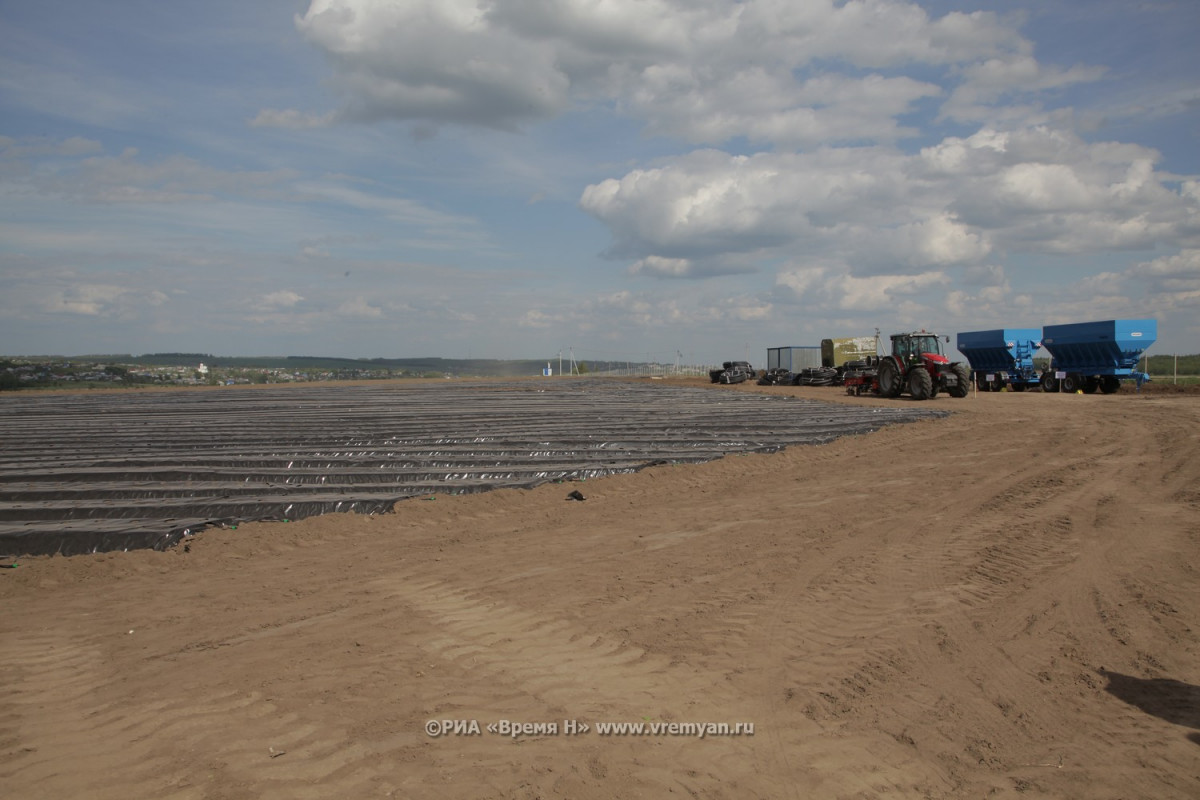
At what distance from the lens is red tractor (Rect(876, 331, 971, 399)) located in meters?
25.8

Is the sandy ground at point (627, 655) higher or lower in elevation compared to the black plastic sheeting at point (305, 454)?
lower

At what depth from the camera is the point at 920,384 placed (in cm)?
2583

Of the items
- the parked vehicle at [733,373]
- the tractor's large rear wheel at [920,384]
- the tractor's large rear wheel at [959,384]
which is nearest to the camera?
the tractor's large rear wheel at [920,384]

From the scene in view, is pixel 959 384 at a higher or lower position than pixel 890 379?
lower

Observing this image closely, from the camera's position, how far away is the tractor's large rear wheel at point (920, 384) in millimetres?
25547

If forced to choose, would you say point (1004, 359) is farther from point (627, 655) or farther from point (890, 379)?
point (627, 655)

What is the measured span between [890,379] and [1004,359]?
33.3 ft

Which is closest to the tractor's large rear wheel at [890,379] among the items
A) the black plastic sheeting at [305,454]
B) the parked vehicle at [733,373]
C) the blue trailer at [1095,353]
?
the black plastic sheeting at [305,454]

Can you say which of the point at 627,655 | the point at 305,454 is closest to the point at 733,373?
the point at 305,454

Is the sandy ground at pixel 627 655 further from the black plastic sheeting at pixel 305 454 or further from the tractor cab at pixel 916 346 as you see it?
the tractor cab at pixel 916 346

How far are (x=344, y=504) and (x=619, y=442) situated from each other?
Answer: 21.3 feet

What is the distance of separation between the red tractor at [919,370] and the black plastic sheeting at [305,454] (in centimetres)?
463

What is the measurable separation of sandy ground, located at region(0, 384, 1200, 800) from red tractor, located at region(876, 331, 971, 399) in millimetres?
17189

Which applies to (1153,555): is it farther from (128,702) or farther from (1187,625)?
(128,702)
